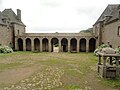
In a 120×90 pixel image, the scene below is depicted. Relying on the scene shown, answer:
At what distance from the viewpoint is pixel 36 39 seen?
115 feet

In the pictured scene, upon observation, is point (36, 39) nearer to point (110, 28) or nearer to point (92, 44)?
point (92, 44)

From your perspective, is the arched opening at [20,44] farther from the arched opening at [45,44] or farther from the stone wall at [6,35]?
the arched opening at [45,44]

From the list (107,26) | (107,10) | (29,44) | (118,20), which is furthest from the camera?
(29,44)

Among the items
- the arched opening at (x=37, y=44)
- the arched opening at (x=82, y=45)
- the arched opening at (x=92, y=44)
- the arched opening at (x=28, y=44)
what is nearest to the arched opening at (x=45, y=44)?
the arched opening at (x=37, y=44)

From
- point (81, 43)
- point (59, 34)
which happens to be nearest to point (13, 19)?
point (59, 34)

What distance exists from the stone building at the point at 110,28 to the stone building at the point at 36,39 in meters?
2.09

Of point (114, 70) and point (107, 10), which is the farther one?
point (107, 10)

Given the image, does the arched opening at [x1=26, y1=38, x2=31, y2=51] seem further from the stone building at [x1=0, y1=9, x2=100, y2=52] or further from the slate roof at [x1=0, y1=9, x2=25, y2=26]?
the slate roof at [x1=0, y1=9, x2=25, y2=26]

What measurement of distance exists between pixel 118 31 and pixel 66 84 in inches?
622

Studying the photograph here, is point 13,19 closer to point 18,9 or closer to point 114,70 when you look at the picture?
point 18,9

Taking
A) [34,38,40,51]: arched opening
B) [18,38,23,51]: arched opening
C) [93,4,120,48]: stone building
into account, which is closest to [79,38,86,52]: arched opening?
[93,4,120,48]: stone building

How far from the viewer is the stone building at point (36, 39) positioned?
30794 mm

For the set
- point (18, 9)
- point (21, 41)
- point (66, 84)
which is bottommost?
point (66, 84)

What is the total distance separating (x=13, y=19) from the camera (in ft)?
108
